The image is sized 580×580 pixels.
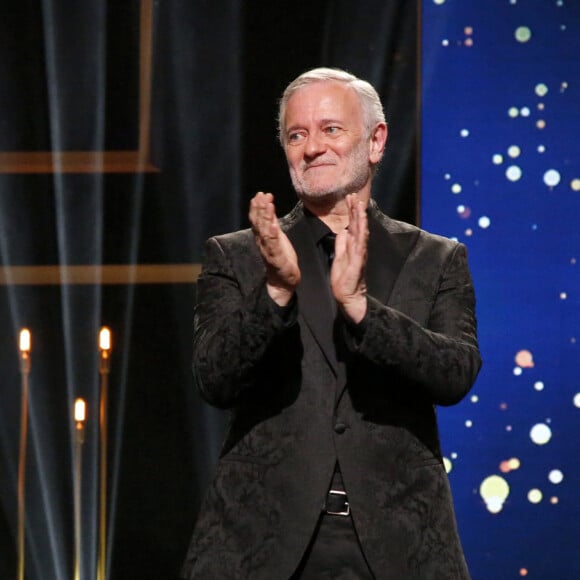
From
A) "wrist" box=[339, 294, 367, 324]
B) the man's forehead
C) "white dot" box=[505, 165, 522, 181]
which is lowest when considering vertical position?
"wrist" box=[339, 294, 367, 324]

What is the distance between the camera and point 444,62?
3201 millimetres

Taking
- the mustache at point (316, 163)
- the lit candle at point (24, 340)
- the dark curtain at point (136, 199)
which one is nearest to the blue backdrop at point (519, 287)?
the dark curtain at point (136, 199)

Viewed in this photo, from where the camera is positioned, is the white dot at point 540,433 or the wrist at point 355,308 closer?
the wrist at point 355,308

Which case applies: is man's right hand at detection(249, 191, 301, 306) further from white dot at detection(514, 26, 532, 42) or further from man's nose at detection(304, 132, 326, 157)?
white dot at detection(514, 26, 532, 42)

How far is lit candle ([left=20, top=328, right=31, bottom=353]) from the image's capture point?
3275mm

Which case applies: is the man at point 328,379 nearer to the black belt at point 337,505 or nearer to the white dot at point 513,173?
the black belt at point 337,505

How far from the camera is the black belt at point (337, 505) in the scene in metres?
1.62

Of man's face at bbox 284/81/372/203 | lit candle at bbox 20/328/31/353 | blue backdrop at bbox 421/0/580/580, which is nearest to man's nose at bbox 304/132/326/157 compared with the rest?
man's face at bbox 284/81/372/203

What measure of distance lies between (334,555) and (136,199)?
6.00ft

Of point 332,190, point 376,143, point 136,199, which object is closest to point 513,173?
point 136,199

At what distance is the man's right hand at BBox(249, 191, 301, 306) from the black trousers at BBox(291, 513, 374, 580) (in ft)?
1.08

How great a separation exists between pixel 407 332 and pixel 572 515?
5.59 ft

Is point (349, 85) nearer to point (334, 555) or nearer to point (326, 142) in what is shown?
point (326, 142)

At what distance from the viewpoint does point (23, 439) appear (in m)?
3.31
